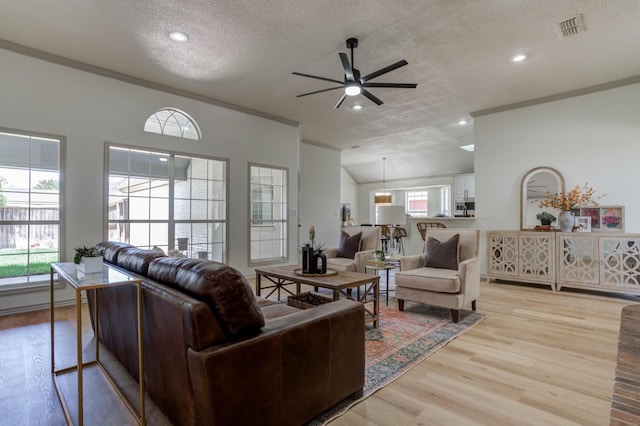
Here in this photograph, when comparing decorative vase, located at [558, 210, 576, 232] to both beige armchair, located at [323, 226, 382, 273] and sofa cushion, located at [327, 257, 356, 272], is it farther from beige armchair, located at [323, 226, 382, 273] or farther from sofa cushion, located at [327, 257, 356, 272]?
sofa cushion, located at [327, 257, 356, 272]

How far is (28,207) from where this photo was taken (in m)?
3.64

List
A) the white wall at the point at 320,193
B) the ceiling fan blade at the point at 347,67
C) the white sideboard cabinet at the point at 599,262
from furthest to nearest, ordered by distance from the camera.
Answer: the white wall at the point at 320,193, the white sideboard cabinet at the point at 599,262, the ceiling fan blade at the point at 347,67

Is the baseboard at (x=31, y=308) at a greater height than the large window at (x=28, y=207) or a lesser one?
lesser

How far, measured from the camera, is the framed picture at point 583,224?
4523 millimetres

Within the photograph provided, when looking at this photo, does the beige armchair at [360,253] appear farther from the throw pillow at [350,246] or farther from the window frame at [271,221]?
the window frame at [271,221]

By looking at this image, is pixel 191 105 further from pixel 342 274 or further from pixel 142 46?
pixel 342 274

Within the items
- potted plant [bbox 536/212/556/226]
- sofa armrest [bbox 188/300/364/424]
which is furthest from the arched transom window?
potted plant [bbox 536/212/556/226]

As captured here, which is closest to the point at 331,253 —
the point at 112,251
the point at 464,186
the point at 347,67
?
the point at 347,67

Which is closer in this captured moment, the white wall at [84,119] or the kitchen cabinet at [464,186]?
the white wall at [84,119]

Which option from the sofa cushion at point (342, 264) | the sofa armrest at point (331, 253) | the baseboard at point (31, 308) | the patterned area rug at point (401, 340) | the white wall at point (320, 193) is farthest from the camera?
the white wall at point (320, 193)

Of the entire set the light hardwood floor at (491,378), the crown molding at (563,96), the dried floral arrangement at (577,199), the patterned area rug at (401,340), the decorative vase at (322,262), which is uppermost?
the crown molding at (563,96)

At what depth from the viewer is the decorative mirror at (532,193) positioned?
498 cm

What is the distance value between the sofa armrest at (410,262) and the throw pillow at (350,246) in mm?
986

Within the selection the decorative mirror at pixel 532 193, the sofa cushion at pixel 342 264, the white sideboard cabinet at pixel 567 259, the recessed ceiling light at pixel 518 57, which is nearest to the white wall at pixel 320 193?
the sofa cushion at pixel 342 264
